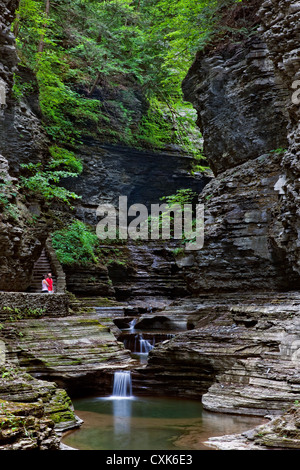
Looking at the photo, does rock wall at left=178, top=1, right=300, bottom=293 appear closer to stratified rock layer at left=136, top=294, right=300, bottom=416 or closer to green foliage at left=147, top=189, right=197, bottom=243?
stratified rock layer at left=136, top=294, right=300, bottom=416

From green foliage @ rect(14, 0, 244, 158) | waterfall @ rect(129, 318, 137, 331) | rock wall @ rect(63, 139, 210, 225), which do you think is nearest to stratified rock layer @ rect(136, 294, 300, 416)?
waterfall @ rect(129, 318, 137, 331)

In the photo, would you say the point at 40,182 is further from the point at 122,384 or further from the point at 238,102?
the point at 122,384

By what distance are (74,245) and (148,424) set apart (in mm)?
13293

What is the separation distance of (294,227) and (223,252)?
3.81 metres

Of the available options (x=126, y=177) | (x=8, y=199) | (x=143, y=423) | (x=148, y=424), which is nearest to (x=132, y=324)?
(x=8, y=199)

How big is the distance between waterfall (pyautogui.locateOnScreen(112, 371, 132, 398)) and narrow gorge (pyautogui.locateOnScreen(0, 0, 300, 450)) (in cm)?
4

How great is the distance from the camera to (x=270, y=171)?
16.1 meters

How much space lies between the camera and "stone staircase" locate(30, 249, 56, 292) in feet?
59.5

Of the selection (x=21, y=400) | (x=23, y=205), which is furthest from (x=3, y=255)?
(x=21, y=400)

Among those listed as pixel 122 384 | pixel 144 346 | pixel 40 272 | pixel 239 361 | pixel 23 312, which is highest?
pixel 40 272

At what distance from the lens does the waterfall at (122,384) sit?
38.1 feet

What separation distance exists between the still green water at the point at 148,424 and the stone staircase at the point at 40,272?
7921 mm

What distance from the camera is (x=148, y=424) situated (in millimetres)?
9000

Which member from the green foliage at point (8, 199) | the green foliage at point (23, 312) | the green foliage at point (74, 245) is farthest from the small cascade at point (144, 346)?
the green foliage at point (74, 245)
